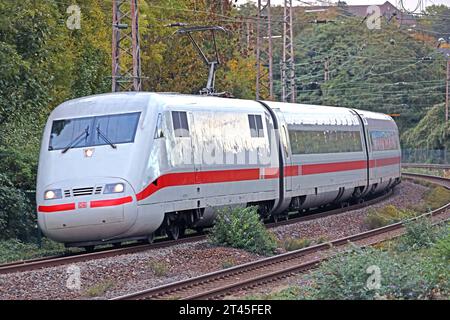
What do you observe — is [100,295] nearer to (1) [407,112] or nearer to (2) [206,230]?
(2) [206,230]

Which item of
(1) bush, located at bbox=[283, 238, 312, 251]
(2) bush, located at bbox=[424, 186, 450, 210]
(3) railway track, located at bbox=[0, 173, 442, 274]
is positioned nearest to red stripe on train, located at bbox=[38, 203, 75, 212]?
(3) railway track, located at bbox=[0, 173, 442, 274]

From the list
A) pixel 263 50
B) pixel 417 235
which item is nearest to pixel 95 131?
pixel 417 235

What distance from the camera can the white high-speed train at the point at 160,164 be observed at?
1680 cm

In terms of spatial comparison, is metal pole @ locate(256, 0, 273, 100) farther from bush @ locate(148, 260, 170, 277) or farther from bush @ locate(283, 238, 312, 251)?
bush @ locate(148, 260, 170, 277)

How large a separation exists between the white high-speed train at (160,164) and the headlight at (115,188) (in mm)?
18

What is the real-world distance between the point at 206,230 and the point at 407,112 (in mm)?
61844

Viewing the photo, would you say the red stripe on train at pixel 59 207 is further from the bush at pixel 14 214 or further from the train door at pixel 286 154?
the train door at pixel 286 154

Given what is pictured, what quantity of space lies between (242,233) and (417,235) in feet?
11.4

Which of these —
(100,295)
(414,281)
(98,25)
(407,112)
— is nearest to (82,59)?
(98,25)

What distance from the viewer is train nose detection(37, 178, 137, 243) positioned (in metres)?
16.6

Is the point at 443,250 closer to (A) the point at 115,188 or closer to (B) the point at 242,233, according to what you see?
(B) the point at 242,233

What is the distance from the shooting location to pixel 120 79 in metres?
27.5

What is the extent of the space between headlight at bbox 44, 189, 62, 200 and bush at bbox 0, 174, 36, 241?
4474 mm

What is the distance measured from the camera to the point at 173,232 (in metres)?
19.7
